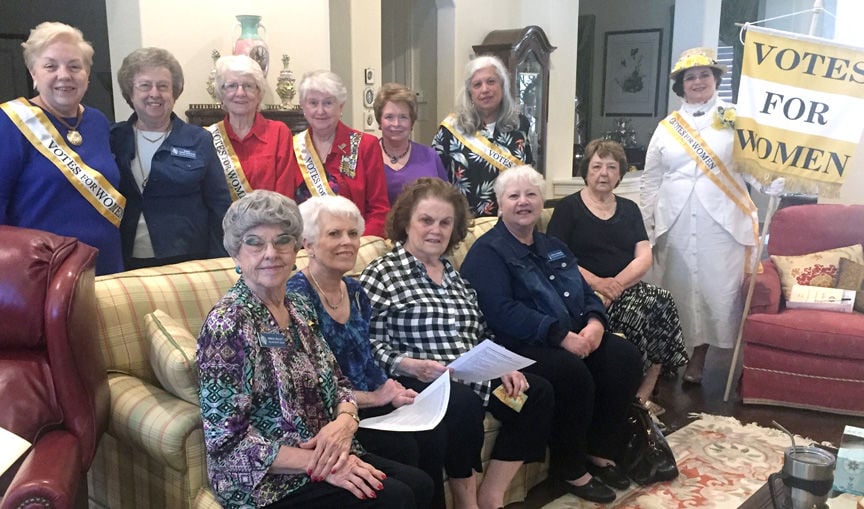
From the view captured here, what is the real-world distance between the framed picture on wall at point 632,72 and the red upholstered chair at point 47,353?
7140 millimetres

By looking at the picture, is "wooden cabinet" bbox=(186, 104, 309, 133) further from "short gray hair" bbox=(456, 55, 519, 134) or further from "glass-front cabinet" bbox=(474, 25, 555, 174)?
"glass-front cabinet" bbox=(474, 25, 555, 174)

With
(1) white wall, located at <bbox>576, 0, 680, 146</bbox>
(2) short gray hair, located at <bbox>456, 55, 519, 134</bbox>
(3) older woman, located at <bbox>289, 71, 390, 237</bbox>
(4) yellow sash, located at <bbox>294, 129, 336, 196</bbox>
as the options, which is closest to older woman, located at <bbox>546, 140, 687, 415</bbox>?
(2) short gray hair, located at <bbox>456, 55, 519, 134</bbox>

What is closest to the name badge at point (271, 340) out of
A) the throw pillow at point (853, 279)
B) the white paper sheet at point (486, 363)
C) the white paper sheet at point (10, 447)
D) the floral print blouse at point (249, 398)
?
the floral print blouse at point (249, 398)

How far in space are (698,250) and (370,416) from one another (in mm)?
2188

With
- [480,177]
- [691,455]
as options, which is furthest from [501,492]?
[480,177]

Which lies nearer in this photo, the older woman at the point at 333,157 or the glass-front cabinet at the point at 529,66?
the older woman at the point at 333,157

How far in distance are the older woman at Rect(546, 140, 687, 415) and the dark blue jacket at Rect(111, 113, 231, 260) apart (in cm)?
151

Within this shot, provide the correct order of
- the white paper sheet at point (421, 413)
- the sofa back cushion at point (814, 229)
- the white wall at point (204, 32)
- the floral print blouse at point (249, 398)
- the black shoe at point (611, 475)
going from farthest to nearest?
the white wall at point (204, 32), the sofa back cushion at point (814, 229), the black shoe at point (611, 475), the white paper sheet at point (421, 413), the floral print blouse at point (249, 398)

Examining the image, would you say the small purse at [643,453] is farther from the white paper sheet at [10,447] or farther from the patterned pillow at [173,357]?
the white paper sheet at [10,447]

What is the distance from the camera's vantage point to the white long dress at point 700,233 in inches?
141

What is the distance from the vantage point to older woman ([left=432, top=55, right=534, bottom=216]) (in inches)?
129

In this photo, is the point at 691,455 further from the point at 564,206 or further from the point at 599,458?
the point at 564,206

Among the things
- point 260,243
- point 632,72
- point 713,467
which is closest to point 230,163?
point 260,243

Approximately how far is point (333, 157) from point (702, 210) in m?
1.83
